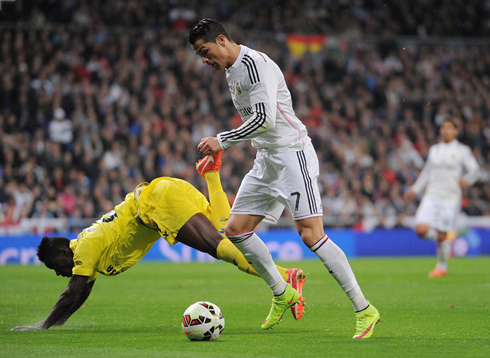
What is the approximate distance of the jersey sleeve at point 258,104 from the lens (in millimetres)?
4934

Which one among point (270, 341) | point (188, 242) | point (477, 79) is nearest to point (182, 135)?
point (477, 79)

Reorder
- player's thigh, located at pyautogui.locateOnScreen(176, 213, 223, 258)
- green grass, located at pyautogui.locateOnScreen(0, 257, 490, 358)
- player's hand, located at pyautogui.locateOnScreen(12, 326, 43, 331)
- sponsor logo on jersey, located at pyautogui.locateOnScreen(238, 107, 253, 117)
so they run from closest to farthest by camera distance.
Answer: green grass, located at pyautogui.locateOnScreen(0, 257, 490, 358) < sponsor logo on jersey, located at pyautogui.locateOnScreen(238, 107, 253, 117) < player's hand, located at pyautogui.locateOnScreen(12, 326, 43, 331) < player's thigh, located at pyautogui.locateOnScreen(176, 213, 223, 258)

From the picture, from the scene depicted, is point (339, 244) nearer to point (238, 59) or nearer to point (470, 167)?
point (470, 167)

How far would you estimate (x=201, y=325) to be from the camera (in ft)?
16.3

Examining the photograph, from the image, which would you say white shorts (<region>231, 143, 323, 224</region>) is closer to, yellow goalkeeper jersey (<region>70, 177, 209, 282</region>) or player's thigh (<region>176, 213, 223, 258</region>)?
player's thigh (<region>176, 213, 223, 258</region>)

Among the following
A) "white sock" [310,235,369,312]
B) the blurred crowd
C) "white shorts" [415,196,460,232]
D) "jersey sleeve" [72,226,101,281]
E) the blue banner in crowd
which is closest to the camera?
"white sock" [310,235,369,312]

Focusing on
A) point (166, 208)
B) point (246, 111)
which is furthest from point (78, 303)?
point (246, 111)

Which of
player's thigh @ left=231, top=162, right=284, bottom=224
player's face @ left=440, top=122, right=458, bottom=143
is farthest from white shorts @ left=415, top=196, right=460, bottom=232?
player's thigh @ left=231, top=162, right=284, bottom=224

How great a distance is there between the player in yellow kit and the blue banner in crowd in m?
8.55

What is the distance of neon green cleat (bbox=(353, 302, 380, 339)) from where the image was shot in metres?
4.89

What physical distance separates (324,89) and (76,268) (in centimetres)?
1537

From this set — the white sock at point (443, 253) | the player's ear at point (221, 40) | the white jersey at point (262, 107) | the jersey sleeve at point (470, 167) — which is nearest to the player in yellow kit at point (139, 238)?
the white jersey at point (262, 107)

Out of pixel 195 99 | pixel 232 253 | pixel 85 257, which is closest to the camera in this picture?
pixel 85 257

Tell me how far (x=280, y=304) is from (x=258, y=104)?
1.62 meters
